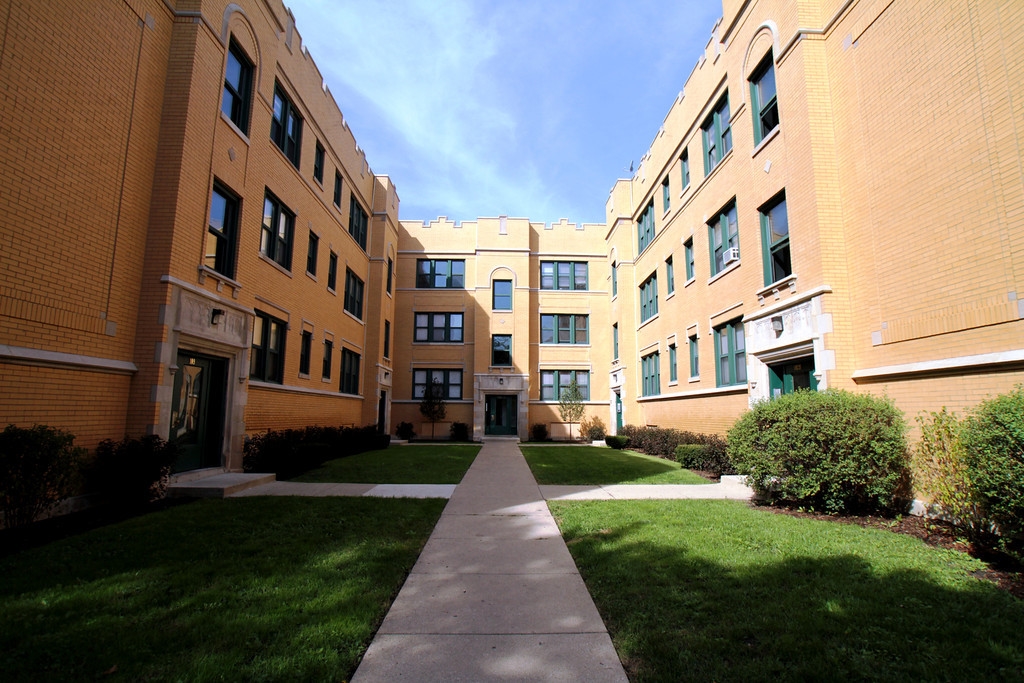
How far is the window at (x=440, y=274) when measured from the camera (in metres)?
29.8

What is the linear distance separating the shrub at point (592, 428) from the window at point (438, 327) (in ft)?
28.4

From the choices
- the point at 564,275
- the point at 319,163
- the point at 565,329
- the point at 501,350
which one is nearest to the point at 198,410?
the point at 319,163

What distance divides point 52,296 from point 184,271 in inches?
89.6

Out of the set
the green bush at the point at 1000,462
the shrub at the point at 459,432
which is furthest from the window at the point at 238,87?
the shrub at the point at 459,432

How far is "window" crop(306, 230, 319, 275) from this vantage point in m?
16.3

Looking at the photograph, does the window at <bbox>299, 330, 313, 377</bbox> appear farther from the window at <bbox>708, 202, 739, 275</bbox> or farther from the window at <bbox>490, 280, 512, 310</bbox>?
the window at <bbox>490, 280, 512, 310</bbox>

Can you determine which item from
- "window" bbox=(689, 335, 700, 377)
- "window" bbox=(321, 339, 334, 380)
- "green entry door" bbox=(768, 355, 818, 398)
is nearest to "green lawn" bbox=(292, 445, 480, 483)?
"window" bbox=(321, 339, 334, 380)

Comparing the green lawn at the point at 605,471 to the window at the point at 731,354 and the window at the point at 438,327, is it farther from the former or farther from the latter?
the window at the point at 438,327

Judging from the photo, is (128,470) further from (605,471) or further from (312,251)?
(312,251)

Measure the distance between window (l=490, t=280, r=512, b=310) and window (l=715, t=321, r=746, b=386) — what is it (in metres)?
16.2

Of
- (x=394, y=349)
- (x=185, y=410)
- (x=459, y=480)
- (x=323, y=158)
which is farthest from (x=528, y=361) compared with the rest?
(x=185, y=410)

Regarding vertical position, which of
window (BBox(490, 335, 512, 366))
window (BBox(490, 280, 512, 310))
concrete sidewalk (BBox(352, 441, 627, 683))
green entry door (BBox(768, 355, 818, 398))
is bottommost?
concrete sidewalk (BBox(352, 441, 627, 683))

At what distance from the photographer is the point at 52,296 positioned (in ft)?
23.1

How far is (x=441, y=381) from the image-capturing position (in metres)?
29.0
